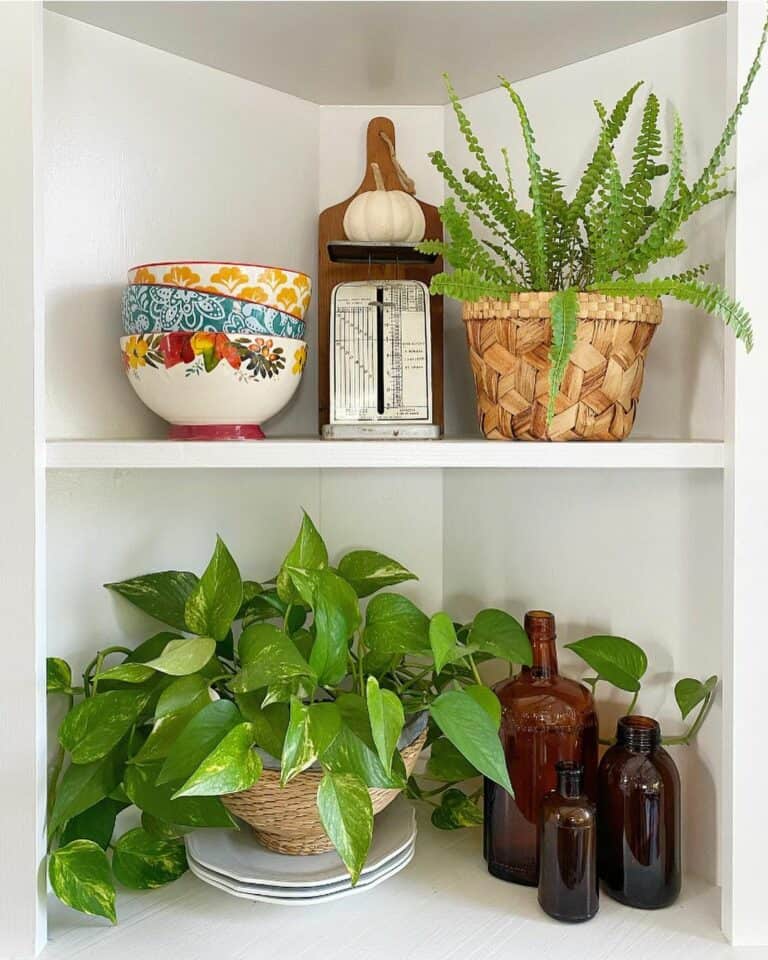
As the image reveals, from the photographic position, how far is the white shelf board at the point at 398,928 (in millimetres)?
891

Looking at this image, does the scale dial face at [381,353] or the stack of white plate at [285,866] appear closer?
the stack of white plate at [285,866]

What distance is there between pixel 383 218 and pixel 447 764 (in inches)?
25.0

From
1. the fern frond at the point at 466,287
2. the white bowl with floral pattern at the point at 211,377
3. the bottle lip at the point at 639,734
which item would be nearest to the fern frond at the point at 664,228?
the fern frond at the point at 466,287

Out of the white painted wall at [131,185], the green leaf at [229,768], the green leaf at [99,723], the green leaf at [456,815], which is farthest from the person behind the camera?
the green leaf at [456,815]

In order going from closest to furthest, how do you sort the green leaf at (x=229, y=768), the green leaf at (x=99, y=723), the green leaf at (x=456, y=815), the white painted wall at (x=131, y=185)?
the green leaf at (x=229, y=768)
the green leaf at (x=99, y=723)
the white painted wall at (x=131, y=185)
the green leaf at (x=456, y=815)

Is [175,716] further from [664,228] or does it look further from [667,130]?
[667,130]

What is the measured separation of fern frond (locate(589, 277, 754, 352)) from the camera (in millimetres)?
852

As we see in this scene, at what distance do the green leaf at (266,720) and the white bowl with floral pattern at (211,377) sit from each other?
0.86 feet

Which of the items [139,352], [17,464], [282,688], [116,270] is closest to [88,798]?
[282,688]

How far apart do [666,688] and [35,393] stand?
0.73 meters

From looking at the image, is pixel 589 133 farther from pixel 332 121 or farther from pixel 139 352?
pixel 139 352

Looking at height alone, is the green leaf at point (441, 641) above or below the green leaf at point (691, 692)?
above

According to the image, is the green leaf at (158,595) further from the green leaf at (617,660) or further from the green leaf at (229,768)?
the green leaf at (617,660)

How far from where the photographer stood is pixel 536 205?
892mm
